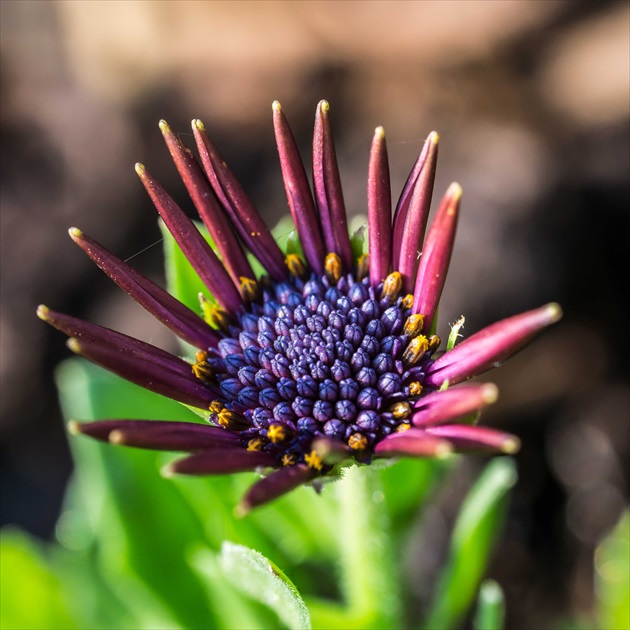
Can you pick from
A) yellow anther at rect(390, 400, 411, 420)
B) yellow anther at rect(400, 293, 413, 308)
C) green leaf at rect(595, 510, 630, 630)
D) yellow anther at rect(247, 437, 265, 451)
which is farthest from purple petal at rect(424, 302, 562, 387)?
green leaf at rect(595, 510, 630, 630)

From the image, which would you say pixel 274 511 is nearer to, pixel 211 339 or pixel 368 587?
pixel 368 587

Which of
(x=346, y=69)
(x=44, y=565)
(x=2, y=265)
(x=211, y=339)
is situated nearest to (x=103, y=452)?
(x=44, y=565)

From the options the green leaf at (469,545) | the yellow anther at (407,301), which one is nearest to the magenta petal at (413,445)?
the yellow anther at (407,301)

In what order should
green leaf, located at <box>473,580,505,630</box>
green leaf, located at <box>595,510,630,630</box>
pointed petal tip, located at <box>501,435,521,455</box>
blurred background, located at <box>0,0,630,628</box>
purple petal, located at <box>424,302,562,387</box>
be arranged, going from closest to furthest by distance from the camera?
pointed petal tip, located at <box>501,435,521,455</box>, purple petal, located at <box>424,302,562,387</box>, green leaf, located at <box>473,580,505,630</box>, green leaf, located at <box>595,510,630,630</box>, blurred background, located at <box>0,0,630,628</box>

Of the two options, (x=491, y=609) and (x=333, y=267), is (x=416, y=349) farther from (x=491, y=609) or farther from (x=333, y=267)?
(x=491, y=609)

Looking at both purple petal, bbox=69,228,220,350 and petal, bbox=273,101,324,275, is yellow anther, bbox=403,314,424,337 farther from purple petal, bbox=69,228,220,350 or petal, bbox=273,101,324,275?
purple petal, bbox=69,228,220,350
